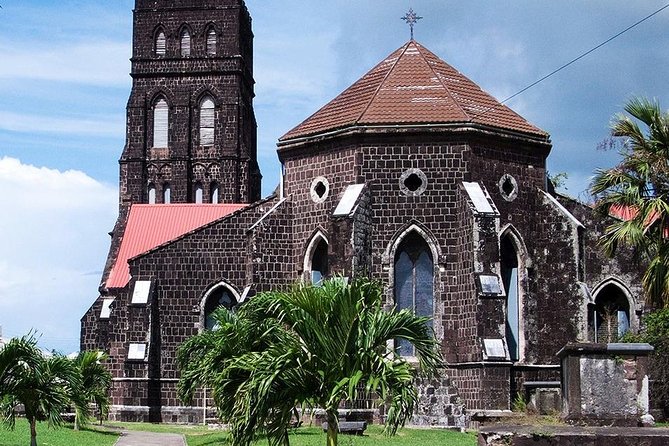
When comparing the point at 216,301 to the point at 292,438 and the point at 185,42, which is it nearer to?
the point at 292,438

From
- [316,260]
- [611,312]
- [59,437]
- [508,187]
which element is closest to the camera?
[59,437]

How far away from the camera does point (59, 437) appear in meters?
23.8

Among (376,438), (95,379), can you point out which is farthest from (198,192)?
(376,438)

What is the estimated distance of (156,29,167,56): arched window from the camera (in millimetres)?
52969

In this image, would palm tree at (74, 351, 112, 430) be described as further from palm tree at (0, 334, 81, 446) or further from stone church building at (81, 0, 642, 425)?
palm tree at (0, 334, 81, 446)

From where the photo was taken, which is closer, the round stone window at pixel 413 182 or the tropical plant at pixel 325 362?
the tropical plant at pixel 325 362

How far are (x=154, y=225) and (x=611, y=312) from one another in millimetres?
19004

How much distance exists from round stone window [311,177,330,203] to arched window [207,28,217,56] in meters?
26.4

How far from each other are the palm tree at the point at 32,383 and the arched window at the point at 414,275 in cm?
1011

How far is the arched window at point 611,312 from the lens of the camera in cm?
2969

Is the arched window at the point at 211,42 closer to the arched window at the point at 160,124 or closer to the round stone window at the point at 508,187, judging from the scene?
the arched window at the point at 160,124

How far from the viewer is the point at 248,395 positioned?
43.6ft

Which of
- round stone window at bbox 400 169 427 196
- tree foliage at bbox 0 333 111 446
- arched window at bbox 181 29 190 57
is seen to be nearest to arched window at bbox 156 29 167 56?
arched window at bbox 181 29 190 57

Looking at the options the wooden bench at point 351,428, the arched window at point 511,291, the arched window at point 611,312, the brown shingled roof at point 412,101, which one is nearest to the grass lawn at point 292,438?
the wooden bench at point 351,428
